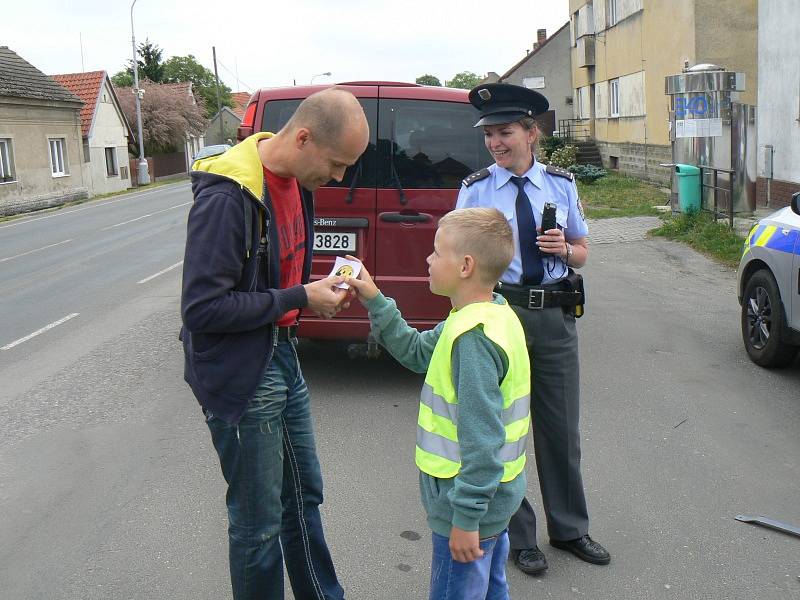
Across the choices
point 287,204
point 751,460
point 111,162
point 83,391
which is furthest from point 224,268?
point 111,162

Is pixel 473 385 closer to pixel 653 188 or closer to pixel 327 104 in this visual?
pixel 327 104

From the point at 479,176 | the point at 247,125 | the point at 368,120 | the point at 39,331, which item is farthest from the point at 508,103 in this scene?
the point at 39,331

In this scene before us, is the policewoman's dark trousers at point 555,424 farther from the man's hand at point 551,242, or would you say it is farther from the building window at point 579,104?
the building window at point 579,104

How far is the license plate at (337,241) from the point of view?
6.33 metres

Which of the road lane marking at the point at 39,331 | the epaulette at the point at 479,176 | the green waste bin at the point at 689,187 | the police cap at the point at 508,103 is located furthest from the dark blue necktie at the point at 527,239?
the green waste bin at the point at 689,187

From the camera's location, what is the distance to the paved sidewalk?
1606cm

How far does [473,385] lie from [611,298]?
820cm

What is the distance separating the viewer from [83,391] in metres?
6.88

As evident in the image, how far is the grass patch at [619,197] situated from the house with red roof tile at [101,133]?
24.8m

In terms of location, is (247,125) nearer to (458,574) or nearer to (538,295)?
(538,295)

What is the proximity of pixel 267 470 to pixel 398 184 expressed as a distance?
3.70m

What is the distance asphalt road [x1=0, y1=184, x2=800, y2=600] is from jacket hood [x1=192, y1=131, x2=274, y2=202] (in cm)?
185

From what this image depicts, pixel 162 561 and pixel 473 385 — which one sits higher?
pixel 473 385

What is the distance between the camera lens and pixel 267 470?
9.49 ft
